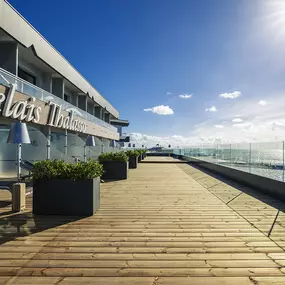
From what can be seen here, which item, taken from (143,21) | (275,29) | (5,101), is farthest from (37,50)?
(275,29)

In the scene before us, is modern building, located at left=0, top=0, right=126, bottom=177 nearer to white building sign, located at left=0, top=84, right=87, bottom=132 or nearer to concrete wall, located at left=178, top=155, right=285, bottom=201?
white building sign, located at left=0, top=84, right=87, bottom=132

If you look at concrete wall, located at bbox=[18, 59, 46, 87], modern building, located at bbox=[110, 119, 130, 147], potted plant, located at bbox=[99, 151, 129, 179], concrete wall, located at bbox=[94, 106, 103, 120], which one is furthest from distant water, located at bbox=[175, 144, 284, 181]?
modern building, located at bbox=[110, 119, 130, 147]

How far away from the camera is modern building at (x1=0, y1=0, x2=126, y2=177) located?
34.5 ft

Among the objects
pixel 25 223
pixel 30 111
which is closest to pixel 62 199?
pixel 25 223

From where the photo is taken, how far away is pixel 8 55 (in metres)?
12.8

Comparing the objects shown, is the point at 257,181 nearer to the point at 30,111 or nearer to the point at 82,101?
the point at 30,111

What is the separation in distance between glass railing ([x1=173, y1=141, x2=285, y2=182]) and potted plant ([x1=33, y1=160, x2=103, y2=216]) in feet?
18.4

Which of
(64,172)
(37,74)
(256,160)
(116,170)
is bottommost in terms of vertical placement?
(116,170)

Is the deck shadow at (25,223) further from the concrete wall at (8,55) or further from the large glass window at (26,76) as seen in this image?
the large glass window at (26,76)

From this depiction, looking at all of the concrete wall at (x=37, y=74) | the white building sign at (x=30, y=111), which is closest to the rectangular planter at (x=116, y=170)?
the white building sign at (x=30, y=111)

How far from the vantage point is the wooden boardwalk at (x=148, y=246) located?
278 cm

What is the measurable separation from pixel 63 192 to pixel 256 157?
7387 millimetres

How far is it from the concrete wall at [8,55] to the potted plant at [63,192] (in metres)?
10.1

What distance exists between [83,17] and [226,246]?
1226 cm
